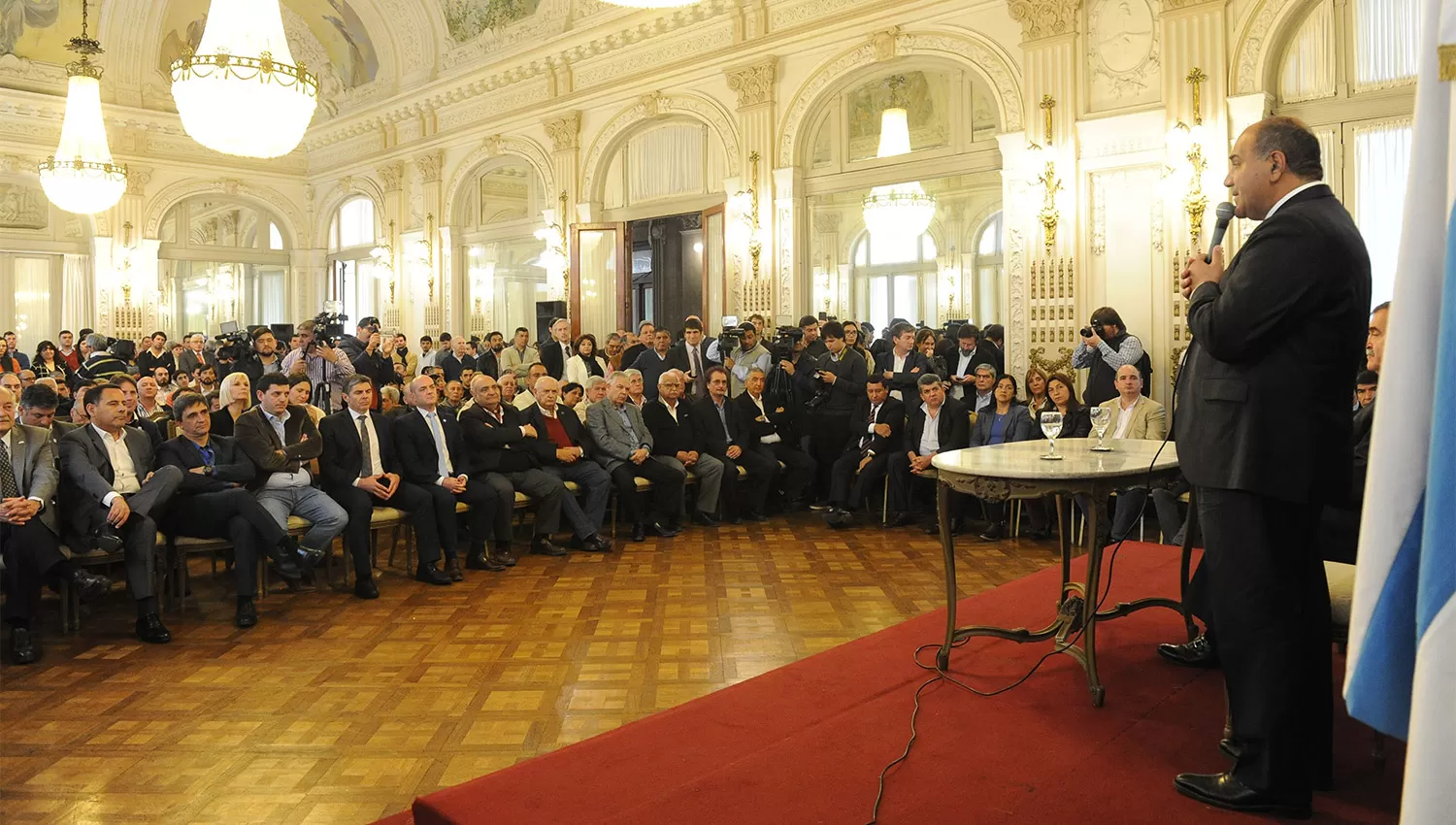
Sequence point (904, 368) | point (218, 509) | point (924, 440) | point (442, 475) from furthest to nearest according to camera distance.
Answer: point (904, 368) → point (924, 440) → point (442, 475) → point (218, 509)

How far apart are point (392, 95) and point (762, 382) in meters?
11.2

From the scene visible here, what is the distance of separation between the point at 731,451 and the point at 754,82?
17.6 feet

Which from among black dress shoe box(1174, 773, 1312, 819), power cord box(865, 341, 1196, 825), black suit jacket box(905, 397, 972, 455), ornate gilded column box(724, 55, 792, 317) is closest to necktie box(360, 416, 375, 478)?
power cord box(865, 341, 1196, 825)

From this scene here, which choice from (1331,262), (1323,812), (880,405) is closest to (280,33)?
(880,405)

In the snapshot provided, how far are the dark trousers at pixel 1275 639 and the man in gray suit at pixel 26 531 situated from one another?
4688mm

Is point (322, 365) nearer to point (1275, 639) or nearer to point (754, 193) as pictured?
point (754, 193)

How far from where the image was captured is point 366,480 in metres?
5.67

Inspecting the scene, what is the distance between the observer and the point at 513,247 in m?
17.9

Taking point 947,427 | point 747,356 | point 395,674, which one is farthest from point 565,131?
point 395,674

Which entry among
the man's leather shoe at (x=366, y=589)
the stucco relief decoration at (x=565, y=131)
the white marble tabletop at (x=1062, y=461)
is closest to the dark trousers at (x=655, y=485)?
the man's leather shoe at (x=366, y=589)

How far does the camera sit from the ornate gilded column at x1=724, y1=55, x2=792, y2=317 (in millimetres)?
11125

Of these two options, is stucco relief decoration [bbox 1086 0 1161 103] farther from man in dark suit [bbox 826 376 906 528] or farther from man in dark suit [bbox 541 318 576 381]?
man in dark suit [bbox 541 318 576 381]

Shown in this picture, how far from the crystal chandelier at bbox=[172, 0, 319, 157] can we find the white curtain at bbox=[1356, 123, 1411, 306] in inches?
327

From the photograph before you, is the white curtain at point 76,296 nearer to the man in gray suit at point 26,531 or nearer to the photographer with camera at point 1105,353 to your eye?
the man in gray suit at point 26,531
